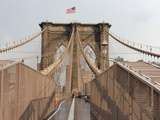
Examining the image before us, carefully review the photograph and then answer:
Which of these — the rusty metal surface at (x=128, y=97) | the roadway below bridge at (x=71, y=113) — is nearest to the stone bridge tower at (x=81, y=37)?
the roadway below bridge at (x=71, y=113)

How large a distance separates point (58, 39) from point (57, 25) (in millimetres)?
1989

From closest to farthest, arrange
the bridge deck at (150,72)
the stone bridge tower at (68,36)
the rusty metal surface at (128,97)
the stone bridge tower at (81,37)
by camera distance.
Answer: the rusty metal surface at (128,97) → the bridge deck at (150,72) → the stone bridge tower at (81,37) → the stone bridge tower at (68,36)

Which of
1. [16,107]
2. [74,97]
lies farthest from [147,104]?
[74,97]

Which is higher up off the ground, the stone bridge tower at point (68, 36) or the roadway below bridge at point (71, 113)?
the stone bridge tower at point (68, 36)

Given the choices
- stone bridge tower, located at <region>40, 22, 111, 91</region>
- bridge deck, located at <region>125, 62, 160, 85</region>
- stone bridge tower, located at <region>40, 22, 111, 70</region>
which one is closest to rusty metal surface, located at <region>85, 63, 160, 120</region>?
bridge deck, located at <region>125, 62, 160, 85</region>

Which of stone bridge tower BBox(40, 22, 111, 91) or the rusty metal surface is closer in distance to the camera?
the rusty metal surface

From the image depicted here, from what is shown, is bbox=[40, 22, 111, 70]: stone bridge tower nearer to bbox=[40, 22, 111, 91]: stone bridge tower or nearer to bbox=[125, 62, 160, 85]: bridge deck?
bbox=[40, 22, 111, 91]: stone bridge tower

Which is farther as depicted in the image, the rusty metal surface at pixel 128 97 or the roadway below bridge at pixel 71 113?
the roadway below bridge at pixel 71 113

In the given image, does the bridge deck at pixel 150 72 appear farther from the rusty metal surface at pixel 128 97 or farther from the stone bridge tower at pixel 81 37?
the stone bridge tower at pixel 81 37

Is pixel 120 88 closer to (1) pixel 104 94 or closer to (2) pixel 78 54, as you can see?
(1) pixel 104 94

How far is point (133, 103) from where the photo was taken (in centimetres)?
1080

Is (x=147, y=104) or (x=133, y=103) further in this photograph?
(x=133, y=103)

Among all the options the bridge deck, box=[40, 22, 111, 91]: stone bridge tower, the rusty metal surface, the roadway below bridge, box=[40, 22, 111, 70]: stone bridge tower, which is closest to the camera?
the rusty metal surface

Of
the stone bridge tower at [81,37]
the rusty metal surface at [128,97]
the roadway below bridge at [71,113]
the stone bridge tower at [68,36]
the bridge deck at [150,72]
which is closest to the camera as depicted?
the rusty metal surface at [128,97]
